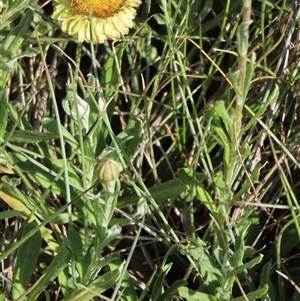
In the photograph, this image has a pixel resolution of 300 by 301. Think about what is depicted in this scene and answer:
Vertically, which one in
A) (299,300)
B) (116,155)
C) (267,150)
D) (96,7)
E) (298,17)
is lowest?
(299,300)

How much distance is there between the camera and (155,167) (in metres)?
1.13

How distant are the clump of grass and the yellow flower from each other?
4 cm

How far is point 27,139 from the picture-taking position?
40.6 inches

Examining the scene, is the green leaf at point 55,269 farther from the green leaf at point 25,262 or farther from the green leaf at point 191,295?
the green leaf at point 191,295

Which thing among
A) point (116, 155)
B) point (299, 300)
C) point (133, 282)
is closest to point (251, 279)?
point (299, 300)

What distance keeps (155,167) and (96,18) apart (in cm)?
30

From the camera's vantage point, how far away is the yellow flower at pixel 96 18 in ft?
3.36

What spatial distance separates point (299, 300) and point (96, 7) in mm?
619

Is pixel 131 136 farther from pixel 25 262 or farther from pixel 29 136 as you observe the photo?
pixel 25 262

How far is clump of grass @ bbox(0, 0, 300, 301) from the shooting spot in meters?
0.92

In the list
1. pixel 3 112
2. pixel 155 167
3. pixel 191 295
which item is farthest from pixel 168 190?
pixel 3 112

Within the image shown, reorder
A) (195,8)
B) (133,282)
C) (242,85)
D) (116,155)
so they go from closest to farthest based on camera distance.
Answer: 1. (242,85)
2. (116,155)
3. (133,282)
4. (195,8)

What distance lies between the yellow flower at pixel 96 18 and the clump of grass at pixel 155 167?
0.13ft

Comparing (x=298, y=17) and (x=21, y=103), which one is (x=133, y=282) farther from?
(x=298, y=17)
